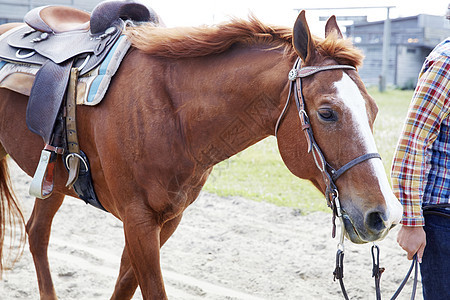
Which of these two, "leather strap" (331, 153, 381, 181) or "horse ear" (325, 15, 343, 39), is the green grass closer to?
"horse ear" (325, 15, 343, 39)

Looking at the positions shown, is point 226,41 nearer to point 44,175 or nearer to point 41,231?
point 44,175

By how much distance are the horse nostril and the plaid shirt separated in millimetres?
282

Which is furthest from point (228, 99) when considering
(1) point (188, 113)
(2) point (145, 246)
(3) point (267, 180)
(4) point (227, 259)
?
(3) point (267, 180)

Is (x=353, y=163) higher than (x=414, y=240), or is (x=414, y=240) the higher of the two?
(x=353, y=163)

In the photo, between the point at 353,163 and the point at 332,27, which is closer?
the point at 353,163

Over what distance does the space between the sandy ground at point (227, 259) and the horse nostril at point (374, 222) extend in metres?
1.78

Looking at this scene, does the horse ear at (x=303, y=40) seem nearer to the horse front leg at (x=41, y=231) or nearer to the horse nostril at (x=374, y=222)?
the horse nostril at (x=374, y=222)

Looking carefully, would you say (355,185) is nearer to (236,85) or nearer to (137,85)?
(236,85)

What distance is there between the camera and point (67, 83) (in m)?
2.43

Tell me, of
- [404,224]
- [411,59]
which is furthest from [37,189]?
[411,59]

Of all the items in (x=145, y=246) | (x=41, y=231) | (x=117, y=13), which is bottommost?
(x=41, y=231)

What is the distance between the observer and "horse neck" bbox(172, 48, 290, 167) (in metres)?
2.06

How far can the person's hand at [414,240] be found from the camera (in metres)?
1.94

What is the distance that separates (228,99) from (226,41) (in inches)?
10.6
